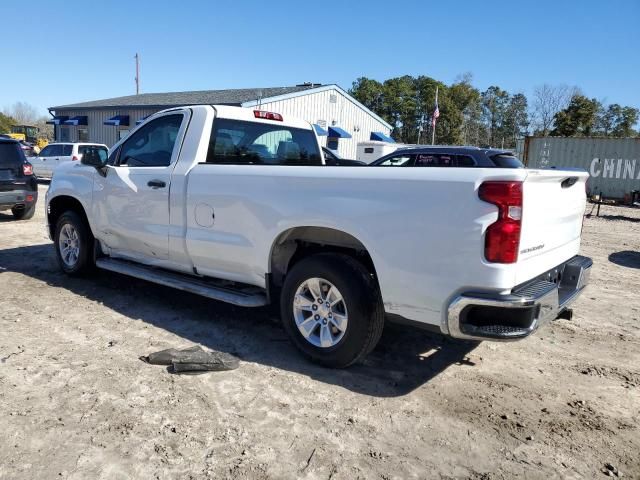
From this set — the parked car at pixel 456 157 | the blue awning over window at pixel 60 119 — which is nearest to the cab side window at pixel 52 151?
the blue awning over window at pixel 60 119

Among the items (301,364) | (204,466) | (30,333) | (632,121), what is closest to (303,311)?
(301,364)

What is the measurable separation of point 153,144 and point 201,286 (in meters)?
1.65

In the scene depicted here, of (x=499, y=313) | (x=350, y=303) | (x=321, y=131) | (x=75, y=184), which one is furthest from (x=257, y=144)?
(x=321, y=131)

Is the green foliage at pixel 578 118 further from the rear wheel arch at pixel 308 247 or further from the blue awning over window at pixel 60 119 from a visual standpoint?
the rear wheel arch at pixel 308 247

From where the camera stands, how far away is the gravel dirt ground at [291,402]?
280 cm

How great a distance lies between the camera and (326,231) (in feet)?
12.9

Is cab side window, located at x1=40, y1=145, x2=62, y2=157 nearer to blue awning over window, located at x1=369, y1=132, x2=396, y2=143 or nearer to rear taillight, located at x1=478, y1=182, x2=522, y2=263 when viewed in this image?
blue awning over window, located at x1=369, y1=132, x2=396, y2=143

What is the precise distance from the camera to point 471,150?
11.2 m

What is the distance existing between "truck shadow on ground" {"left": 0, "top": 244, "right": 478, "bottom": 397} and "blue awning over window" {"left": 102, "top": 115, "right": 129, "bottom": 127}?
24.3 meters

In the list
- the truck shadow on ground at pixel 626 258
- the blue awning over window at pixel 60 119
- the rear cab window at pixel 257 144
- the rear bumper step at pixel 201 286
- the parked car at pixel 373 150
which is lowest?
the truck shadow on ground at pixel 626 258

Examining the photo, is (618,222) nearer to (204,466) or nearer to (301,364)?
(301,364)

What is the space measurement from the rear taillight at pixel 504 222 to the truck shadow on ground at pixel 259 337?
125cm

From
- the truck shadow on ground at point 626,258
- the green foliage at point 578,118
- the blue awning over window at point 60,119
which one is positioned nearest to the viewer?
the truck shadow on ground at point 626,258

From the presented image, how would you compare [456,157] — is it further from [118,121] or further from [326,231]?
[118,121]
